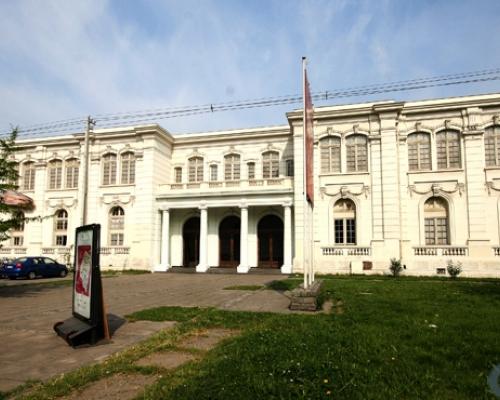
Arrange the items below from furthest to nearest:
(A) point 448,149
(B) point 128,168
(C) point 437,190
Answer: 1. (B) point 128,168
2. (A) point 448,149
3. (C) point 437,190

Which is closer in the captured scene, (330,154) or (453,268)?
(453,268)

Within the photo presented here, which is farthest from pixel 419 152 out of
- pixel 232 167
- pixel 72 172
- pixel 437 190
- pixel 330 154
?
pixel 72 172

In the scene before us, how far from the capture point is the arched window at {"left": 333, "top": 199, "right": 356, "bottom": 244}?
24406 mm

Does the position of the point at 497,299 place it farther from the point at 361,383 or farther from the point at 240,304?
the point at 361,383

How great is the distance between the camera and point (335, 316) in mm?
8758

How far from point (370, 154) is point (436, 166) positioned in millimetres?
3973

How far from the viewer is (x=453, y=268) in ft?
71.6

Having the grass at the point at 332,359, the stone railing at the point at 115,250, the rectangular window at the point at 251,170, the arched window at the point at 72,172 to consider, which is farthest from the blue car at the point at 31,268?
the grass at the point at 332,359

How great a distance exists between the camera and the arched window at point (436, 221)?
23.2 m

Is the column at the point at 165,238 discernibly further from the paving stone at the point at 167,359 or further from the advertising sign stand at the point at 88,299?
the paving stone at the point at 167,359

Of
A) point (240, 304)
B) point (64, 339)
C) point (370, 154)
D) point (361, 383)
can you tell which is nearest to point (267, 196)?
point (370, 154)

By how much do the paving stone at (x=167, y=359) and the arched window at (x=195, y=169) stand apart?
24396 millimetres

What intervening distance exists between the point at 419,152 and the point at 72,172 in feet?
83.9

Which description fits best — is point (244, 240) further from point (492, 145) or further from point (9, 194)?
point (492, 145)
